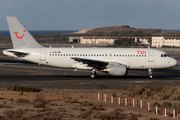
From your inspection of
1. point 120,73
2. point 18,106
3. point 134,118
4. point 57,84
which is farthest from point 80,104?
point 120,73

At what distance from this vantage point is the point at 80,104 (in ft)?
72.1

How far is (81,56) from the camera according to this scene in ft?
128

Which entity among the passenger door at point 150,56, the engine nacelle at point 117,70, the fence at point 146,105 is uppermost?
the passenger door at point 150,56

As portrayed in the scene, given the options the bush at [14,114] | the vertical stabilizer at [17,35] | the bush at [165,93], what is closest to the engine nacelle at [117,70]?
the bush at [165,93]

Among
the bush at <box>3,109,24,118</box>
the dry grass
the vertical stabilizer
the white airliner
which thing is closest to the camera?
the bush at <box>3,109,24,118</box>

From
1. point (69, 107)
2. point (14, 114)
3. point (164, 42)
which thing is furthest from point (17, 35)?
point (164, 42)

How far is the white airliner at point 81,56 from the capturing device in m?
38.7

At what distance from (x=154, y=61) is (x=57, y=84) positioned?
1430 cm

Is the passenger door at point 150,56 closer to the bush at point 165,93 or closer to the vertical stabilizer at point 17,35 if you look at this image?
the bush at point 165,93

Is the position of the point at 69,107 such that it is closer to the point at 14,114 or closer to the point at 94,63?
the point at 14,114

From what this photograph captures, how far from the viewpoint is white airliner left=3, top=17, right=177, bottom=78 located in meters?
38.7

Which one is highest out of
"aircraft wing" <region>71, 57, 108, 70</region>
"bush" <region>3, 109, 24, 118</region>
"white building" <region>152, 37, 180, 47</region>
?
"white building" <region>152, 37, 180, 47</region>

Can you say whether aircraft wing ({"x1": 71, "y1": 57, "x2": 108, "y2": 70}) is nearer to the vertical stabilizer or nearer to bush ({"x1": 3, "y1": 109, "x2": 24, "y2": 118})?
the vertical stabilizer

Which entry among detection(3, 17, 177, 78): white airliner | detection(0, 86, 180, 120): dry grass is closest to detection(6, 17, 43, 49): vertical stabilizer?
detection(3, 17, 177, 78): white airliner
